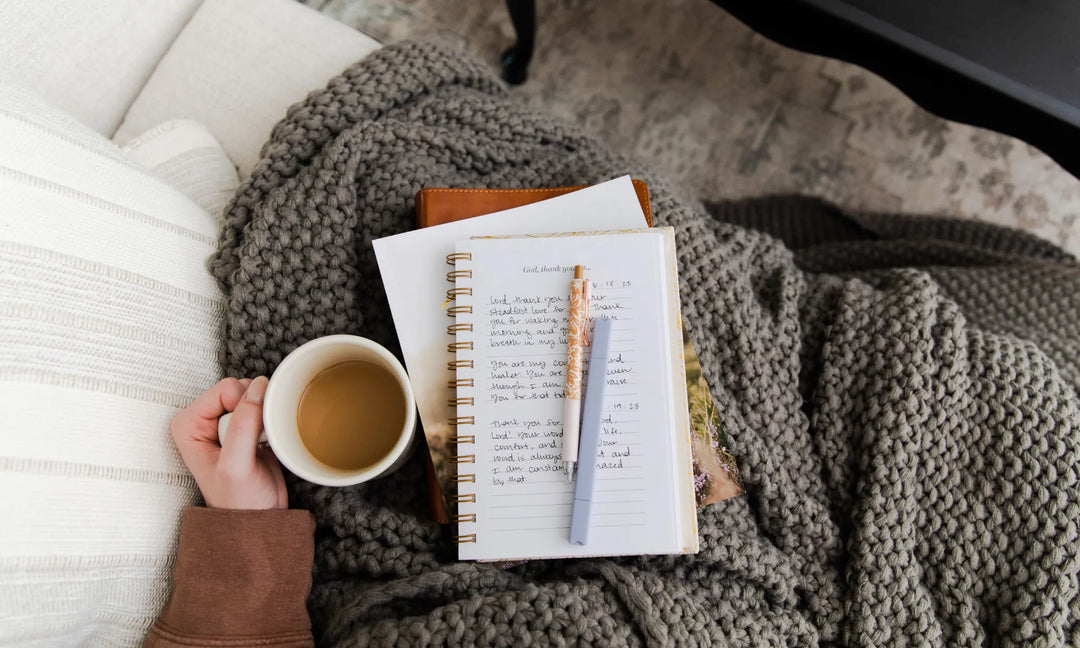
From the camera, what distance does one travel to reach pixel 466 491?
0.63m

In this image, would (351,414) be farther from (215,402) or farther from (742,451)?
(742,451)

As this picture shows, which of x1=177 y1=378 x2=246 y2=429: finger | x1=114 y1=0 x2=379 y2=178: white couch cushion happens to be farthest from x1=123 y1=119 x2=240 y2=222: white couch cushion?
x1=177 y1=378 x2=246 y2=429: finger

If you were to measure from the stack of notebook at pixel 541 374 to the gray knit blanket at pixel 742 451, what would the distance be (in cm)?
4

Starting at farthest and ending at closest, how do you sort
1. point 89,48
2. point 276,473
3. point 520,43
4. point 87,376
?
point 520,43, point 89,48, point 276,473, point 87,376

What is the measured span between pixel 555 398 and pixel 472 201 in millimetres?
220

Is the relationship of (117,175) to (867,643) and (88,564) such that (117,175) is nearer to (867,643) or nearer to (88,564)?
(88,564)

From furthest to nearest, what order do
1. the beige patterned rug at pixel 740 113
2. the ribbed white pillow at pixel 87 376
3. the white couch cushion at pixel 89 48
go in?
the beige patterned rug at pixel 740 113
the white couch cushion at pixel 89 48
the ribbed white pillow at pixel 87 376

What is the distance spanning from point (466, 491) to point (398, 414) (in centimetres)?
10

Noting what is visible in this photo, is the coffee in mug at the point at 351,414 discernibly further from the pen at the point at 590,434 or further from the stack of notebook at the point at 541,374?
the pen at the point at 590,434

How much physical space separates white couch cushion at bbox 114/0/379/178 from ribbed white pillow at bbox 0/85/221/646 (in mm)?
180

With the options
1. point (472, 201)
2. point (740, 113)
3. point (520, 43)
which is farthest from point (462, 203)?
point (740, 113)

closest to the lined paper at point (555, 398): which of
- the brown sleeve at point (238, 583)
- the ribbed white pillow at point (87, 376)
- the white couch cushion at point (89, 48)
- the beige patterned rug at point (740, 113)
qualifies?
the brown sleeve at point (238, 583)

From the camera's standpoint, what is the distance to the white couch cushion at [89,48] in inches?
28.9

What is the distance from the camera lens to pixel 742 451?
2.22ft
